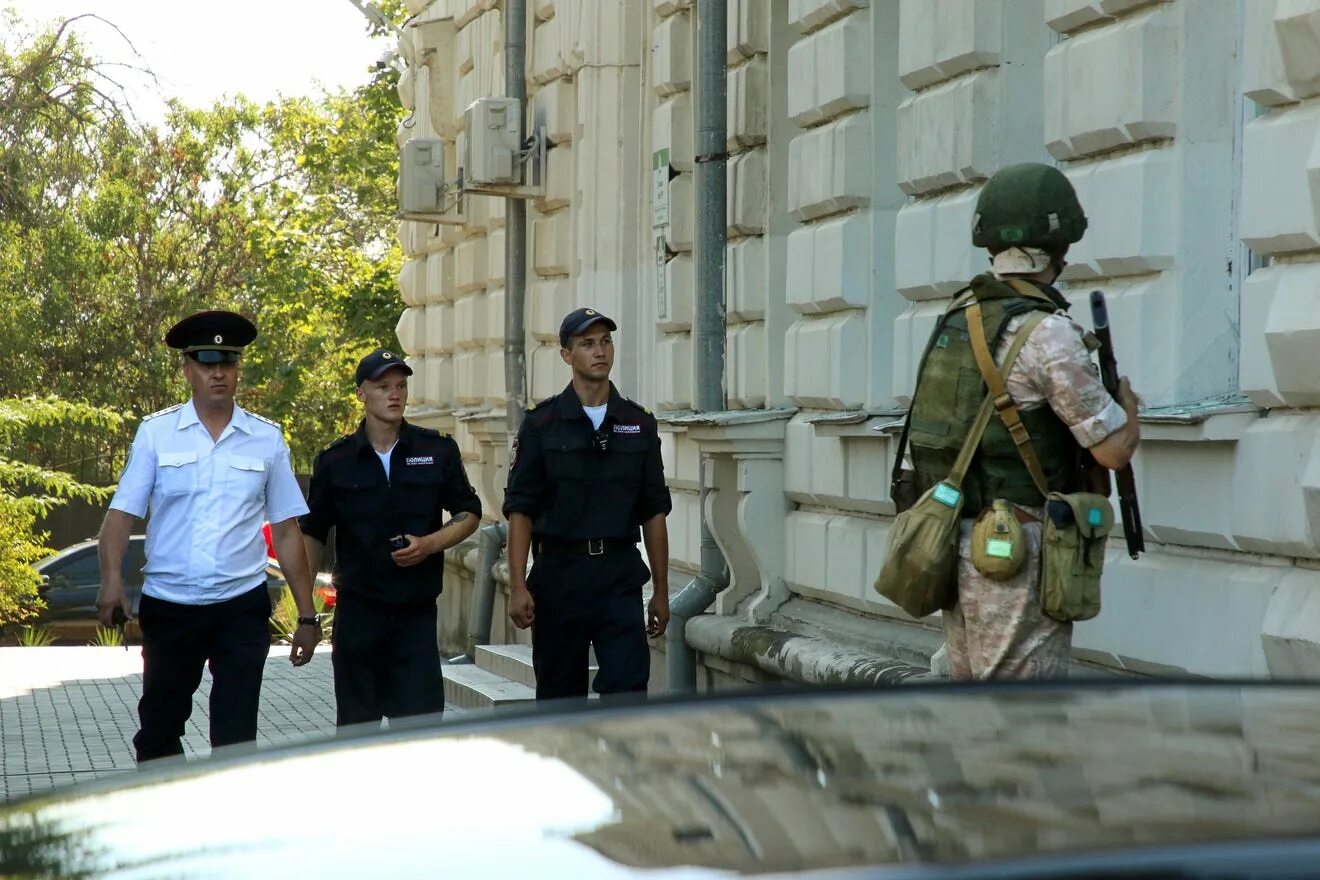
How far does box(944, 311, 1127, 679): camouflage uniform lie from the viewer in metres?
4.89

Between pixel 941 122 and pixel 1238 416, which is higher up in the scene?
pixel 941 122

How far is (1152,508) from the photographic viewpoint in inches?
241

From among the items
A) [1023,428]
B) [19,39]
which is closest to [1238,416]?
[1023,428]

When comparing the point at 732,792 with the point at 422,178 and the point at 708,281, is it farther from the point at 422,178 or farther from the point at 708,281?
the point at 422,178

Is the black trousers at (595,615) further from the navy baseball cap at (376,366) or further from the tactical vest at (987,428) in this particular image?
the tactical vest at (987,428)

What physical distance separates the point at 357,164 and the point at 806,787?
40.6 m

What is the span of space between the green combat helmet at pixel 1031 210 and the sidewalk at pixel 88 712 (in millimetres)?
4771

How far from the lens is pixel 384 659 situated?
7.82 meters

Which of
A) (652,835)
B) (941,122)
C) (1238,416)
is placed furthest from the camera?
(941,122)

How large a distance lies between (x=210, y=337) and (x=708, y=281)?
3.15 meters

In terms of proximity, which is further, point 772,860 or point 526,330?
point 526,330

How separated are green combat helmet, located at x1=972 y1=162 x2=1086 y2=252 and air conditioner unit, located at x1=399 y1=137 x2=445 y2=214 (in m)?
11.1

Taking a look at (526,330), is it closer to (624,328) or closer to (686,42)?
(624,328)

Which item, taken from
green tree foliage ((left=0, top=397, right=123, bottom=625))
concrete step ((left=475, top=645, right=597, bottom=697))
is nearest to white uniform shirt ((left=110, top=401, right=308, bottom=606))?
concrete step ((left=475, top=645, right=597, bottom=697))
